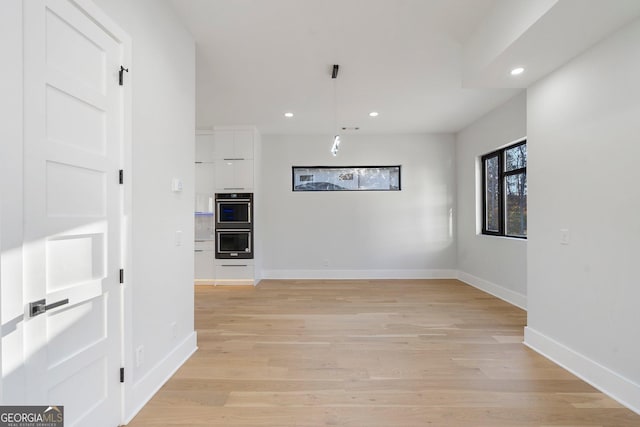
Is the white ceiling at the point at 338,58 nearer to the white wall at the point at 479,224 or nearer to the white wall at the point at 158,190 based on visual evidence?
the white wall at the point at 479,224

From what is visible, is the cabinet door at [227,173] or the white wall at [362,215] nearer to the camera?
the cabinet door at [227,173]

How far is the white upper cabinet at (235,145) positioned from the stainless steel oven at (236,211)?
705mm

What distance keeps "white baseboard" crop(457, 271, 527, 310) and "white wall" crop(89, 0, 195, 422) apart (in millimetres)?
4166

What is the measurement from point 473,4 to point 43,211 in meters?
3.06

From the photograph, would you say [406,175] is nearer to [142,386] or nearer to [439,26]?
[439,26]

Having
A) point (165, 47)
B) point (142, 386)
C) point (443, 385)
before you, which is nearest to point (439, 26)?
point (165, 47)

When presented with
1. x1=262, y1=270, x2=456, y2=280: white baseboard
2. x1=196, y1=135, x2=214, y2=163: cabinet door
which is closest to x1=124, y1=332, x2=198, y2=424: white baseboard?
x1=262, y1=270, x2=456, y2=280: white baseboard

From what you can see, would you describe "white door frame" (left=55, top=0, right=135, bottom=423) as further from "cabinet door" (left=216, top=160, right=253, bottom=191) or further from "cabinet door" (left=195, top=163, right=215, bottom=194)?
"cabinet door" (left=195, top=163, right=215, bottom=194)

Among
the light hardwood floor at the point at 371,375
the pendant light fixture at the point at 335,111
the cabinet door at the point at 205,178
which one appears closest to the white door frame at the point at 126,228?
the light hardwood floor at the point at 371,375

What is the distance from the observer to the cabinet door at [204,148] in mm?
5625

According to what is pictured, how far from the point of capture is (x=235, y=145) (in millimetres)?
5488

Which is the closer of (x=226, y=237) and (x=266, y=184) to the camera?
(x=226, y=237)

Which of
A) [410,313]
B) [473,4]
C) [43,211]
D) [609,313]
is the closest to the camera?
[43,211]

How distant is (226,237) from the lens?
5.45 metres
